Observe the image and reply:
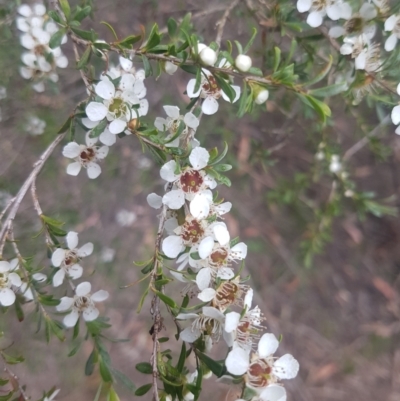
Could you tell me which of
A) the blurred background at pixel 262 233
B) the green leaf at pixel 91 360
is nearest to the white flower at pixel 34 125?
the blurred background at pixel 262 233

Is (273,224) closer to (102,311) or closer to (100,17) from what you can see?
(102,311)

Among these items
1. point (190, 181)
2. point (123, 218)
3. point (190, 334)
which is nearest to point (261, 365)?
point (190, 334)

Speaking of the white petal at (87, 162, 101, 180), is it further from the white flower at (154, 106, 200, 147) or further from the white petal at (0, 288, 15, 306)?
the white petal at (0, 288, 15, 306)

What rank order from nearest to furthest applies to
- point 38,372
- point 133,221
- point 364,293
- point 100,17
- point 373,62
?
1. point 373,62
2. point 100,17
3. point 38,372
4. point 133,221
5. point 364,293

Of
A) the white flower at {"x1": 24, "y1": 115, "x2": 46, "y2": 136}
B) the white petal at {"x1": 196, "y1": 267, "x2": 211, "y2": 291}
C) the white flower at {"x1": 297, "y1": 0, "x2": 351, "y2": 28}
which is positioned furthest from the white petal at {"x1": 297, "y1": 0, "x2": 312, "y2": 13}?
the white flower at {"x1": 24, "y1": 115, "x2": 46, "y2": 136}

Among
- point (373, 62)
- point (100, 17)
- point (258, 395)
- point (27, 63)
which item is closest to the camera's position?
point (258, 395)

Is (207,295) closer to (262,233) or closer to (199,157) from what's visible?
(199,157)

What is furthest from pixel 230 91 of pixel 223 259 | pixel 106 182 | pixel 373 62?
pixel 106 182
